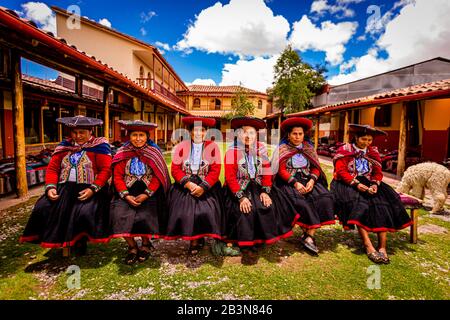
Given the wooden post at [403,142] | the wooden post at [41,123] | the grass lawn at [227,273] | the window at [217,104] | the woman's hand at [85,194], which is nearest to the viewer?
the grass lawn at [227,273]

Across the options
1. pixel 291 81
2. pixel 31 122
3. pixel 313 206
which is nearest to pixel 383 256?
pixel 313 206

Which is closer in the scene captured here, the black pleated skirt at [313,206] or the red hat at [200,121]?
the red hat at [200,121]

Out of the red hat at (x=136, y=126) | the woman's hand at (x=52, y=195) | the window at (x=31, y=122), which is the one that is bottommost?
the woman's hand at (x=52, y=195)

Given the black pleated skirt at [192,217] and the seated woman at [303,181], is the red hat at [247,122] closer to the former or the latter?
the seated woman at [303,181]

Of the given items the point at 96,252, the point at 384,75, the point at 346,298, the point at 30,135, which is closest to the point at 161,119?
the point at 30,135

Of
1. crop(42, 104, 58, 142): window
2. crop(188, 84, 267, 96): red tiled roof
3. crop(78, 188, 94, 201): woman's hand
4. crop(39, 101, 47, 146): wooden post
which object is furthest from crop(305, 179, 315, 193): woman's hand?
crop(188, 84, 267, 96): red tiled roof

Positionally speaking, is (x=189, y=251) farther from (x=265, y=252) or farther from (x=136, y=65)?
(x=136, y=65)

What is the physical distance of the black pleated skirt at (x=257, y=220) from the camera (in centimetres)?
294

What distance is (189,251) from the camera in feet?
10.8

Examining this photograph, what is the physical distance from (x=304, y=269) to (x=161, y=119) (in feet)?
73.7

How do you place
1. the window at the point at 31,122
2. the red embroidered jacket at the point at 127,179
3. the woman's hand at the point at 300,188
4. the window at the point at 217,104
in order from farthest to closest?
the window at the point at 217,104 → the window at the point at 31,122 → the woman's hand at the point at 300,188 → the red embroidered jacket at the point at 127,179

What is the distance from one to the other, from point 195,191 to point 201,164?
0.39m

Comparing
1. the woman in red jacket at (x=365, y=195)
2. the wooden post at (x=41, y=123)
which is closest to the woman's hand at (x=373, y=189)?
the woman in red jacket at (x=365, y=195)

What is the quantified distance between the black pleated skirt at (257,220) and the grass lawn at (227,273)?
0.34m
